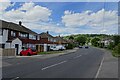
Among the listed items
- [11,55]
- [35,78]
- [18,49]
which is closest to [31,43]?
[18,49]

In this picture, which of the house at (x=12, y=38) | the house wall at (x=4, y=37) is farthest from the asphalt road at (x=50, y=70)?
the house at (x=12, y=38)

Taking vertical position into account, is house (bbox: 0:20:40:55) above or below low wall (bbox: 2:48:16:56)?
above

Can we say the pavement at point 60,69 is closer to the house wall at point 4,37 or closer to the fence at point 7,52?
the fence at point 7,52

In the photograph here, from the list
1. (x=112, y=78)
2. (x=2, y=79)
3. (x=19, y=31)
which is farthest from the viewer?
(x=19, y=31)

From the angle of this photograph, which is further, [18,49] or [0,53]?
[18,49]

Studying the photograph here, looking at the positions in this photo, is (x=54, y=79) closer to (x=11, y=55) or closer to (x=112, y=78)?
(x=112, y=78)

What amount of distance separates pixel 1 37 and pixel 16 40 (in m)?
3.35

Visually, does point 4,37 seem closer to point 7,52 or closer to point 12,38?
point 12,38

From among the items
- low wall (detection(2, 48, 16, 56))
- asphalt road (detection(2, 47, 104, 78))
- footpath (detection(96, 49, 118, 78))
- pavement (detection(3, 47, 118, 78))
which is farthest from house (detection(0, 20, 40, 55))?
footpath (detection(96, 49, 118, 78))

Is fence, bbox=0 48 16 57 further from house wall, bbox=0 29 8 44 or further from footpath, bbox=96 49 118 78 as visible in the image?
footpath, bbox=96 49 118 78

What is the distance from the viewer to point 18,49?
46219mm

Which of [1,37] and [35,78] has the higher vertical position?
[1,37]

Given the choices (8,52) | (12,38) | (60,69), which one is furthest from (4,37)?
(60,69)

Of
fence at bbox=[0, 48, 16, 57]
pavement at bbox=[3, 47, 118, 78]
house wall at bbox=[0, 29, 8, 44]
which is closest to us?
pavement at bbox=[3, 47, 118, 78]
